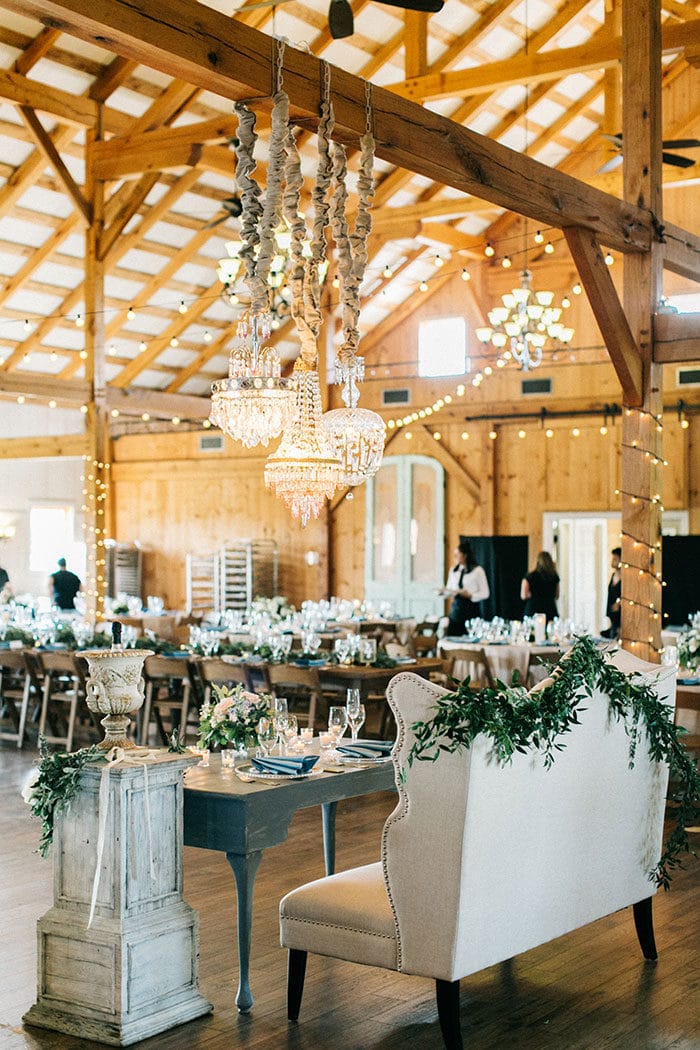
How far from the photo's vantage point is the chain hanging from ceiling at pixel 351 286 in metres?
5.71

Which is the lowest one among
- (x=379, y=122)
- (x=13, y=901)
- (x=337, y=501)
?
(x=13, y=901)

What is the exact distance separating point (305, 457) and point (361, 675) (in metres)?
3.36

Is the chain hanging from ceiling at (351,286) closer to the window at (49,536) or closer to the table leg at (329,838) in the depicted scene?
the table leg at (329,838)

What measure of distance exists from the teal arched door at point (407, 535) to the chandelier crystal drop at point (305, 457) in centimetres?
1119

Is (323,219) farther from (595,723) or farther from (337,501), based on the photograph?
(337,501)

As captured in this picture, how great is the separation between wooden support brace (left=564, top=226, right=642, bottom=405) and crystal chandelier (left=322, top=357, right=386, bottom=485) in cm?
214

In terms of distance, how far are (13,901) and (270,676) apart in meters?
3.42

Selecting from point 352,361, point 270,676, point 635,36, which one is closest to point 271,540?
point 270,676

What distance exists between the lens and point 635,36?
28.6 ft

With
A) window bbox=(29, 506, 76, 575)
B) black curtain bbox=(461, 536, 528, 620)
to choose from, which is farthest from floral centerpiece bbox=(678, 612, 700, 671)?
window bbox=(29, 506, 76, 575)

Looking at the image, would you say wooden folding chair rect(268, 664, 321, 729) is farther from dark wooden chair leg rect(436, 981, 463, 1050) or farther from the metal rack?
the metal rack

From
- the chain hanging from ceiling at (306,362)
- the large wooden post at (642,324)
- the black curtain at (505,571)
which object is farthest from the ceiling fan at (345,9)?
the black curtain at (505,571)

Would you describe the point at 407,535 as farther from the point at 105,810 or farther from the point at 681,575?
the point at 105,810

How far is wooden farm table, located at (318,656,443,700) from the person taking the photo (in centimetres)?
911
